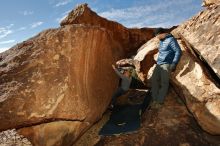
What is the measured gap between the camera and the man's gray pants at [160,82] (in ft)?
22.9

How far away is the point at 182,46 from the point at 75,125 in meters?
3.49

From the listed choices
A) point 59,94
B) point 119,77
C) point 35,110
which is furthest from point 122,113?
point 35,110

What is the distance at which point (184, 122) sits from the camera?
649 centimetres

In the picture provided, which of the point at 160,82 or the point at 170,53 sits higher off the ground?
the point at 170,53

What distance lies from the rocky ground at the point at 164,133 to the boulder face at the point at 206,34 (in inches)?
49.9

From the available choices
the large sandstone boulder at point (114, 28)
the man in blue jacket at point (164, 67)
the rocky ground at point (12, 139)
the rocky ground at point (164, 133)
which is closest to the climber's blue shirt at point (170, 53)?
the man in blue jacket at point (164, 67)

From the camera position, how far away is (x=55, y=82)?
5.91 meters

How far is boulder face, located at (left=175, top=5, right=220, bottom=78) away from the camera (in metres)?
6.49

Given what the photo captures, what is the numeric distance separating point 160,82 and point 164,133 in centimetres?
142

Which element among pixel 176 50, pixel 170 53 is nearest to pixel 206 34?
pixel 176 50

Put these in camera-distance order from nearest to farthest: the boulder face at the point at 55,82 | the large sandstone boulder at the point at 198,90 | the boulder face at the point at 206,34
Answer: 1. the boulder face at the point at 55,82
2. the large sandstone boulder at the point at 198,90
3. the boulder face at the point at 206,34

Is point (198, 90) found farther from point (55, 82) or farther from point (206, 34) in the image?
point (55, 82)

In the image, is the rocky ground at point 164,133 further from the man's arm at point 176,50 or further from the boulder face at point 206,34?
the boulder face at point 206,34

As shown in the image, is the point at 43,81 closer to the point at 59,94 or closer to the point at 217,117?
the point at 59,94
